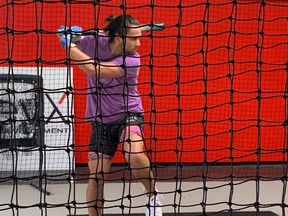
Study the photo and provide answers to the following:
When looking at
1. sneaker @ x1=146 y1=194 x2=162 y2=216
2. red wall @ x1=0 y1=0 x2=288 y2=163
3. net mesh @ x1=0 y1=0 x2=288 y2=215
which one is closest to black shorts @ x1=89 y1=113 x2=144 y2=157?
sneaker @ x1=146 y1=194 x2=162 y2=216

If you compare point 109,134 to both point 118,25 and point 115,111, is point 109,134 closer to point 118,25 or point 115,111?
point 115,111

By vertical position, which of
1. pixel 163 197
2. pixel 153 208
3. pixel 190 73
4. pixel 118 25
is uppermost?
pixel 118 25

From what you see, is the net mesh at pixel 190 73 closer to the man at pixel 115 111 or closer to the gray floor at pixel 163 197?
the gray floor at pixel 163 197

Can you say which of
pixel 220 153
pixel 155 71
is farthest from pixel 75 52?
pixel 220 153

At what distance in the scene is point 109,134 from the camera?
2.23 m

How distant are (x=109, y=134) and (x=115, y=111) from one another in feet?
0.36

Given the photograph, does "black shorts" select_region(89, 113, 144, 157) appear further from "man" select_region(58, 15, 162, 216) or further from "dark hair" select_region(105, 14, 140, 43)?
"dark hair" select_region(105, 14, 140, 43)

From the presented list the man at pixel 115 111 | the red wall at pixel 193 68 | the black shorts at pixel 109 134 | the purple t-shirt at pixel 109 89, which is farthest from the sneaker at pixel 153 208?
the red wall at pixel 193 68

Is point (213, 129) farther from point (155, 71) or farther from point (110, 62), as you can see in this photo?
point (110, 62)

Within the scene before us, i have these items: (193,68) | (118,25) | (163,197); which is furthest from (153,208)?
(193,68)

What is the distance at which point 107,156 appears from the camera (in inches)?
87.6

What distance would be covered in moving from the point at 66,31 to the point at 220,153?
2.76 m

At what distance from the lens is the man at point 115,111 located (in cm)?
214

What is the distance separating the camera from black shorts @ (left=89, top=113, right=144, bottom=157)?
2203 mm
